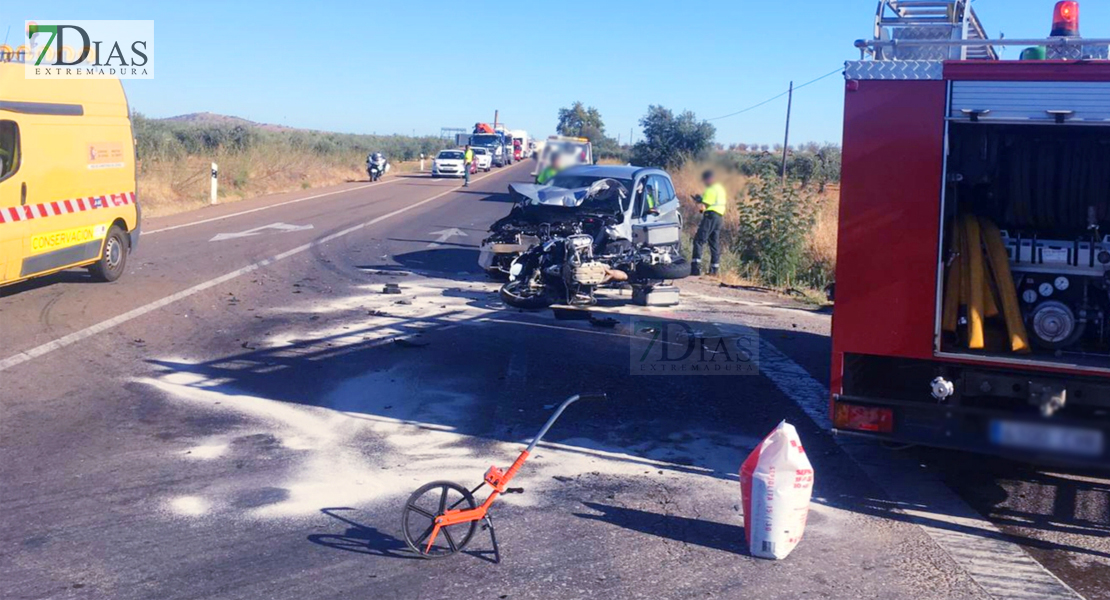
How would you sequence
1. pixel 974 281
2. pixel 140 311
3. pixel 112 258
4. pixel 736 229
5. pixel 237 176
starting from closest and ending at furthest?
1. pixel 974 281
2. pixel 140 311
3. pixel 112 258
4. pixel 736 229
5. pixel 237 176

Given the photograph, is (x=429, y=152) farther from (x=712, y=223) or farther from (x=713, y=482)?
(x=713, y=482)

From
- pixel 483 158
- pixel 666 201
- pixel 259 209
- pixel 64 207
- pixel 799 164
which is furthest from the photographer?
pixel 483 158

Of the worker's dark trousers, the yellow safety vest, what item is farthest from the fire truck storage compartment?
the worker's dark trousers

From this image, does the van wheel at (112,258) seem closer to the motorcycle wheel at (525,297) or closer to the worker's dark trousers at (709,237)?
the motorcycle wheel at (525,297)

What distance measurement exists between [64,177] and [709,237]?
934 centimetres

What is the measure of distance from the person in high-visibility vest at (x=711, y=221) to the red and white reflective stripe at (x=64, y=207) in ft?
26.0

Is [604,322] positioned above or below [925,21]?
below

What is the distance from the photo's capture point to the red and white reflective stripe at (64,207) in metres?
11.0

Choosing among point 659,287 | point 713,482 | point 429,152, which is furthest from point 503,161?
point 713,482

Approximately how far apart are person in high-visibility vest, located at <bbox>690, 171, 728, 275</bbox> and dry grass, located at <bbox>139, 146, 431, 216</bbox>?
14.6 m

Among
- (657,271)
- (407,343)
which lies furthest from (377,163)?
(407,343)

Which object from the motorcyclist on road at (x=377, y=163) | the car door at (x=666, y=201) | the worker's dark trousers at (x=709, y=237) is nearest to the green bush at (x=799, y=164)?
the worker's dark trousers at (x=709, y=237)

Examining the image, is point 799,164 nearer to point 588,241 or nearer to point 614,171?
point 614,171

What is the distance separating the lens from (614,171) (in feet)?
48.1
